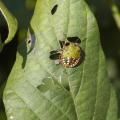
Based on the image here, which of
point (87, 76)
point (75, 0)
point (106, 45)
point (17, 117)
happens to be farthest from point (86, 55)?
point (106, 45)

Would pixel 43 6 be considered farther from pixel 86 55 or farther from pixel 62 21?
pixel 86 55

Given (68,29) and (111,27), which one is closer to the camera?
(68,29)

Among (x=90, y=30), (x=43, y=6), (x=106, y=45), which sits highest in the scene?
(x=43, y=6)

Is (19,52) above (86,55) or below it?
above
